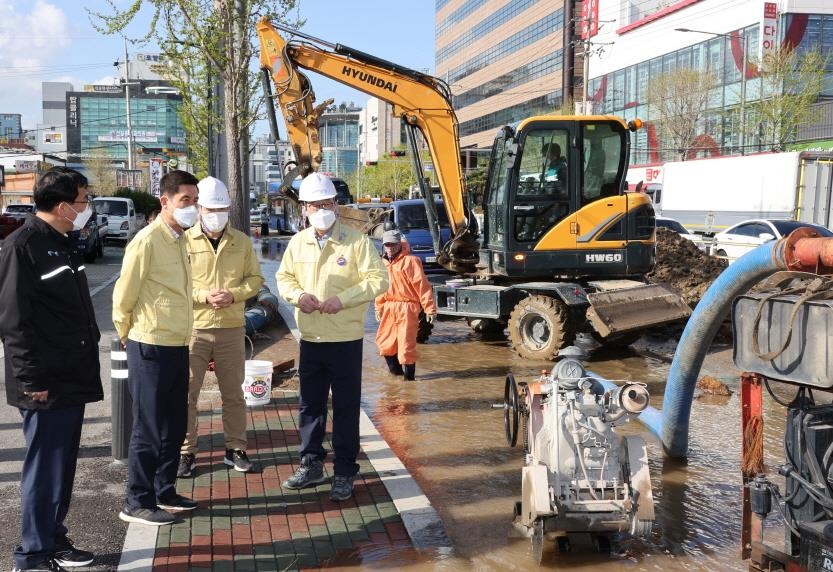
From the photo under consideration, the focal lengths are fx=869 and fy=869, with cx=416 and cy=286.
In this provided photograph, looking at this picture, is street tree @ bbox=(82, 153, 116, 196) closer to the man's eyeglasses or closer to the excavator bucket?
the excavator bucket

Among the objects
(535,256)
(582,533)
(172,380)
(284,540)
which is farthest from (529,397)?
(535,256)

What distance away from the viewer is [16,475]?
5926 mm

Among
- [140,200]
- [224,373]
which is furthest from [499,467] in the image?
[140,200]

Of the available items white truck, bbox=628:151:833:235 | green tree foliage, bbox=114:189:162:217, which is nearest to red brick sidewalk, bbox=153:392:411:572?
white truck, bbox=628:151:833:235

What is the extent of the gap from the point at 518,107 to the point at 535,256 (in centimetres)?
6397

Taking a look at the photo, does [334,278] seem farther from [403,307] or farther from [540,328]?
[540,328]

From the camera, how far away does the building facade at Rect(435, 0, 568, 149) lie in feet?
218

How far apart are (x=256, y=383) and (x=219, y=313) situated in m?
1.70

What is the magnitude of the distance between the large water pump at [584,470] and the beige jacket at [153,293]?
2179mm

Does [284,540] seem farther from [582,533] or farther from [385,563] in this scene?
[582,533]

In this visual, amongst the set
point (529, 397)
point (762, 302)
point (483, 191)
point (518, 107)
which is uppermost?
point (518, 107)

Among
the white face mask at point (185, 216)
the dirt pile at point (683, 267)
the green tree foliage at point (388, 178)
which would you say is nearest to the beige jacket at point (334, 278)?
the white face mask at point (185, 216)

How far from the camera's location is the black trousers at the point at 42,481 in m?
4.28

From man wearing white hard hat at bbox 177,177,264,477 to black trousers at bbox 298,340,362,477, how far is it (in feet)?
1.83
